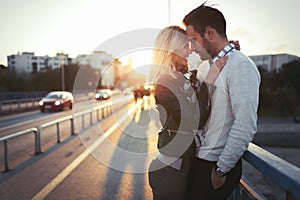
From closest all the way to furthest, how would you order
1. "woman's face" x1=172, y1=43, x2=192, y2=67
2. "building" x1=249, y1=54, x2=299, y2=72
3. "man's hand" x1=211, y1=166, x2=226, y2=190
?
"man's hand" x1=211, y1=166, x2=226, y2=190
"woman's face" x1=172, y1=43, x2=192, y2=67
"building" x1=249, y1=54, x2=299, y2=72

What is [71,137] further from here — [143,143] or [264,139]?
[264,139]

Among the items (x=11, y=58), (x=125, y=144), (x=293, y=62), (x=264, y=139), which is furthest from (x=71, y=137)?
(x=11, y=58)

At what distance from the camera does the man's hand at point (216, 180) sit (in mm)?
1826

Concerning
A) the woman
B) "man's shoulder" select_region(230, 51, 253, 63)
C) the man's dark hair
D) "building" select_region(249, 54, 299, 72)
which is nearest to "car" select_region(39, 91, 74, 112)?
"building" select_region(249, 54, 299, 72)

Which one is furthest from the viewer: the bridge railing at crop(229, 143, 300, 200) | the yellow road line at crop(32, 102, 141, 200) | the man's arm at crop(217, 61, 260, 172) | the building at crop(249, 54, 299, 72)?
the building at crop(249, 54, 299, 72)

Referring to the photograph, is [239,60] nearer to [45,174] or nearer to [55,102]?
[45,174]

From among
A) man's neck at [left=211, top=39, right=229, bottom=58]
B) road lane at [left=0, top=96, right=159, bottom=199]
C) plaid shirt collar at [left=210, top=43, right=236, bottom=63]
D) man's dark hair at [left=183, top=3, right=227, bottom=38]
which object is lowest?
road lane at [left=0, top=96, right=159, bottom=199]

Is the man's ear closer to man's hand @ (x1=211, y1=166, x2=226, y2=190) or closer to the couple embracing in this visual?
the couple embracing

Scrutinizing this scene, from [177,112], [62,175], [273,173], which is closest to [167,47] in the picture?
[177,112]

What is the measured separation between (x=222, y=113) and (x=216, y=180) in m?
0.41

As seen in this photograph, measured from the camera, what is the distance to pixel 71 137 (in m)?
10.8

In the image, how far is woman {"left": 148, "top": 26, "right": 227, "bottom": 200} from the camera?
1878 millimetres

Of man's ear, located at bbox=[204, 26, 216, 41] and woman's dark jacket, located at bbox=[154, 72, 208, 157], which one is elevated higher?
man's ear, located at bbox=[204, 26, 216, 41]

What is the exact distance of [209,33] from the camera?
74.9 inches
